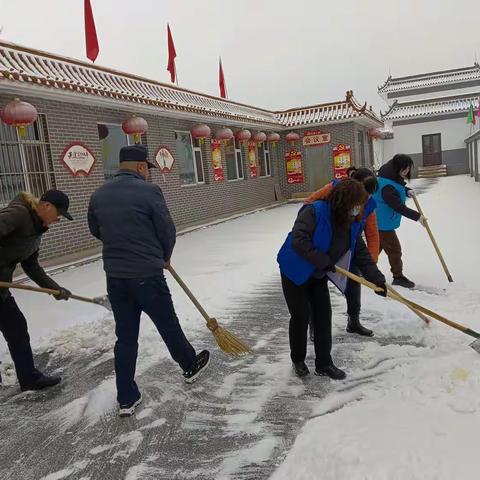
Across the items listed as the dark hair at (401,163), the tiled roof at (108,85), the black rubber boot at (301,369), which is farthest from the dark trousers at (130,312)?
the tiled roof at (108,85)

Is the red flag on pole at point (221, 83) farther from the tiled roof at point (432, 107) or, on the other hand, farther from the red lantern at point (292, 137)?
the tiled roof at point (432, 107)

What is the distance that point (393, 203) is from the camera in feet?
16.4

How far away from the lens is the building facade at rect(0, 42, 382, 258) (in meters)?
7.66

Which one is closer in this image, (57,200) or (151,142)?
(57,200)

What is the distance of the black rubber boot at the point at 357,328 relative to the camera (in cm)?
402

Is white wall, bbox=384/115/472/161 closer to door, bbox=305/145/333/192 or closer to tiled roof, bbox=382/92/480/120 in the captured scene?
tiled roof, bbox=382/92/480/120

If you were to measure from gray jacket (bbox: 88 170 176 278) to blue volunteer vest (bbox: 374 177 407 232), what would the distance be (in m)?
2.94

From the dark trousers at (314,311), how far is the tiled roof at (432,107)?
89.1ft

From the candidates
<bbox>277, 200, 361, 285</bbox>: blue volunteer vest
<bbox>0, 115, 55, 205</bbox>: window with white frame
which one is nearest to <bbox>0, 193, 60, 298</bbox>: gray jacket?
<bbox>277, 200, 361, 285</bbox>: blue volunteer vest

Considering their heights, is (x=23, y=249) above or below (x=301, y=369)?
above

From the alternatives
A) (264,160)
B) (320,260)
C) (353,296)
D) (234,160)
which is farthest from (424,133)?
(320,260)

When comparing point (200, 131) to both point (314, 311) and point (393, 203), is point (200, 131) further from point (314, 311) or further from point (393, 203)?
point (314, 311)

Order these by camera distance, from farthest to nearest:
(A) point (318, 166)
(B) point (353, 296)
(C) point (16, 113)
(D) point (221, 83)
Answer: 1. (D) point (221, 83)
2. (A) point (318, 166)
3. (C) point (16, 113)
4. (B) point (353, 296)

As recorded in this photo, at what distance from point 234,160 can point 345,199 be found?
40.5 ft
